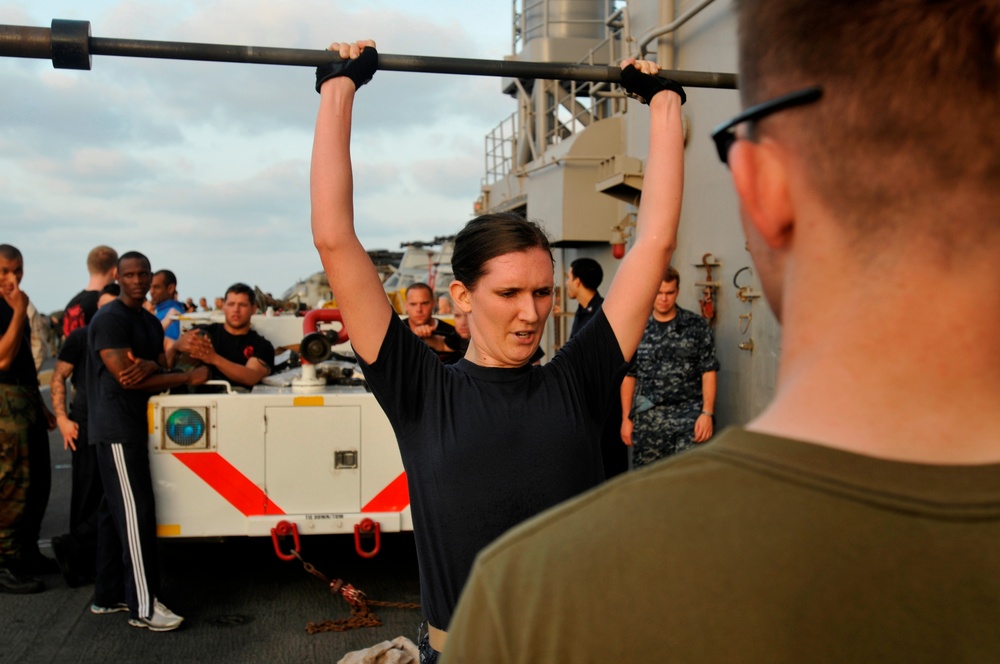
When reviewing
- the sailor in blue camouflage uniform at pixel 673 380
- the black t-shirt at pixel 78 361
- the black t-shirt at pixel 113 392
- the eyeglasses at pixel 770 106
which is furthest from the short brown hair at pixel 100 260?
the eyeglasses at pixel 770 106

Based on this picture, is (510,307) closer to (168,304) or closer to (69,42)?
(69,42)

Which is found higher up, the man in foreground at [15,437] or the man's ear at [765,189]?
the man's ear at [765,189]

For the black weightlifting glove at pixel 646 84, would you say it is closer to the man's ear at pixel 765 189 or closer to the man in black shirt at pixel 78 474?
the man's ear at pixel 765 189

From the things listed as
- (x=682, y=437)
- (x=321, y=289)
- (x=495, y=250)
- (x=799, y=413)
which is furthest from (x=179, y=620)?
(x=321, y=289)

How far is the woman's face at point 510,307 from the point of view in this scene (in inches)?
96.2

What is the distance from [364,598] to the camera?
19.4 ft

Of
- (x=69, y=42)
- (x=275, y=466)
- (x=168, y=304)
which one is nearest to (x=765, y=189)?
(x=69, y=42)

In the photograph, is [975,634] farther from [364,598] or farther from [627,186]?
[627,186]

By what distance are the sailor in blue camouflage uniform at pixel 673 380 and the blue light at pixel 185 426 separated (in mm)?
2845

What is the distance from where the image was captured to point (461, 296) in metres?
2.68

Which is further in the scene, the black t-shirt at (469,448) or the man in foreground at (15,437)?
the man in foreground at (15,437)

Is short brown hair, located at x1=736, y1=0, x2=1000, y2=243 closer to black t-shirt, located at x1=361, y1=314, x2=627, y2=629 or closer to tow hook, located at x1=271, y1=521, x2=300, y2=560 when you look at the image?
black t-shirt, located at x1=361, y1=314, x2=627, y2=629

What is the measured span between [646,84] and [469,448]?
3.94 ft

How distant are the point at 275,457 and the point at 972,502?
17.4ft
